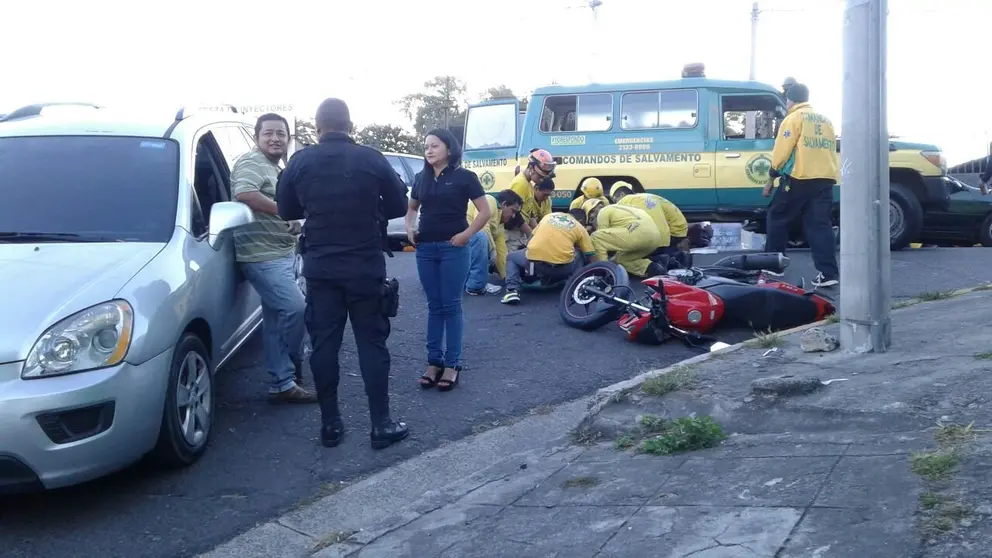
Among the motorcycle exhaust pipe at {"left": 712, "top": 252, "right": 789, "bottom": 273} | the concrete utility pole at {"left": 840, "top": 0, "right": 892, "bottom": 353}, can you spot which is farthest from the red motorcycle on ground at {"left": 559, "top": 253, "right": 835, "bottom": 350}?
the concrete utility pole at {"left": 840, "top": 0, "right": 892, "bottom": 353}

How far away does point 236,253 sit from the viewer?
17.4ft

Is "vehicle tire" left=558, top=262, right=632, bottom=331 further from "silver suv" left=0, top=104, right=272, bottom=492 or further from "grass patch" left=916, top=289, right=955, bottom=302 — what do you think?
"silver suv" left=0, top=104, right=272, bottom=492

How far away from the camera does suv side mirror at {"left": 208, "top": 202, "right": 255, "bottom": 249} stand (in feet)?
15.4

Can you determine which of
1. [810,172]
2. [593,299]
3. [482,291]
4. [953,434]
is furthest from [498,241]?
[953,434]

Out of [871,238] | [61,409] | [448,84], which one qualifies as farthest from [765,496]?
[448,84]

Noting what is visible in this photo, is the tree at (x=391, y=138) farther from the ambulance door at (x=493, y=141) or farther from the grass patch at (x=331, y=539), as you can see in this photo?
the grass patch at (x=331, y=539)

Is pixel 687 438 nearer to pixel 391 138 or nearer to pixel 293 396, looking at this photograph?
pixel 293 396

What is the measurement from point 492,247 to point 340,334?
452 cm

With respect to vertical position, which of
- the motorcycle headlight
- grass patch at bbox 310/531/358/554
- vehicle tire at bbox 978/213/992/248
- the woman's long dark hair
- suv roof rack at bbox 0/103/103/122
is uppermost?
suv roof rack at bbox 0/103/103/122

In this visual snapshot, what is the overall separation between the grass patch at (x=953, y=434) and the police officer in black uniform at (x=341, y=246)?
8.39 feet

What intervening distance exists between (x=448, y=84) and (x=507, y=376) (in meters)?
41.0

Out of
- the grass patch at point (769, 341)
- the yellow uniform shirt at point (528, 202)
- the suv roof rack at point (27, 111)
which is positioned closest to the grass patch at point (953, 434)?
the grass patch at point (769, 341)

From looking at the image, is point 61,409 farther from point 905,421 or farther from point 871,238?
point 871,238

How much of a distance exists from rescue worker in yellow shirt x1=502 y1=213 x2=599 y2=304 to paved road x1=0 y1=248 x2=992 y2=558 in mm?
524
